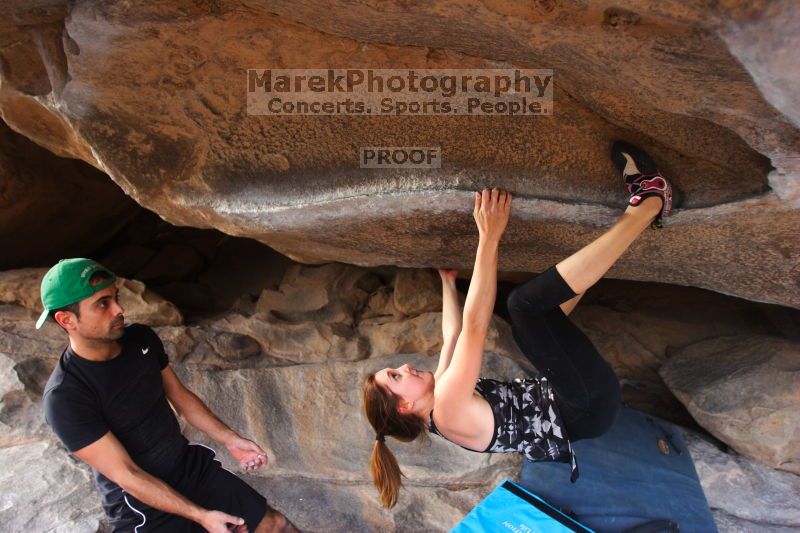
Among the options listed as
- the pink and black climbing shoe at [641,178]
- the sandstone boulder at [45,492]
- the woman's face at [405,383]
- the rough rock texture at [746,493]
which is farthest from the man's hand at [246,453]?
the rough rock texture at [746,493]

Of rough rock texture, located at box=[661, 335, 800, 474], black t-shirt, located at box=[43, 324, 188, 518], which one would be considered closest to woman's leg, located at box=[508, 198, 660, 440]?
rough rock texture, located at box=[661, 335, 800, 474]

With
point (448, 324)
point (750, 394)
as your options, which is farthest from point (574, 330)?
point (750, 394)

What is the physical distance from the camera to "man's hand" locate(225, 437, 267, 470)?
1913mm

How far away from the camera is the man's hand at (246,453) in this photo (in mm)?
1913

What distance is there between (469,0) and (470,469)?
1719 mm

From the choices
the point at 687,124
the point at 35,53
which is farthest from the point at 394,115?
the point at 35,53

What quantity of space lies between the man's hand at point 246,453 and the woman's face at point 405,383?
1.58ft

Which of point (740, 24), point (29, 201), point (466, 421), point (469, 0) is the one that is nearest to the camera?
point (740, 24)

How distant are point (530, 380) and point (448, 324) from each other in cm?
31

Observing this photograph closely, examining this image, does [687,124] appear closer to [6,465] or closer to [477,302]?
[477,302]

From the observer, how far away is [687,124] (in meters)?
1.58

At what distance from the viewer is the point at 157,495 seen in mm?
1641

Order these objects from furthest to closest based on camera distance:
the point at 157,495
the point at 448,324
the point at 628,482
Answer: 1. the point at 628,482
2. the point at 448,324
3. the point at 157,495

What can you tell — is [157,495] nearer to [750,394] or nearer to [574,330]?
[574,330]
